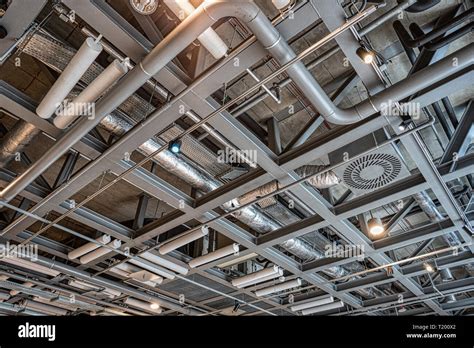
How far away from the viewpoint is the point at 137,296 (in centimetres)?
591

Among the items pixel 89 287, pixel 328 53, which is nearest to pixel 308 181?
pixel 328 53

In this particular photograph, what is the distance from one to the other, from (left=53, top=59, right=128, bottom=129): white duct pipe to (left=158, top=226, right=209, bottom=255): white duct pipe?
1.86 meters

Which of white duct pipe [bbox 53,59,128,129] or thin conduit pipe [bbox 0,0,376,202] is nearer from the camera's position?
thin conduit pipe [bbox 0,0,376,202]

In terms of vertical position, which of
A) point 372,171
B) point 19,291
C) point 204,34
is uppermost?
point 204,34

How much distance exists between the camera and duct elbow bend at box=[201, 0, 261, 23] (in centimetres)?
172

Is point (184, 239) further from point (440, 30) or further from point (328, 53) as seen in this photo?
point (440, 30)

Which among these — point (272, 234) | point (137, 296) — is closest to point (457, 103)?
point (272, 234)

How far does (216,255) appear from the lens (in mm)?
4293

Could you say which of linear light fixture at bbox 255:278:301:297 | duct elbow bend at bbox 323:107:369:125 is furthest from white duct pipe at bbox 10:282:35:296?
duct elbow bend at bbox 323:107:369:125

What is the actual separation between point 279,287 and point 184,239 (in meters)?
2.00

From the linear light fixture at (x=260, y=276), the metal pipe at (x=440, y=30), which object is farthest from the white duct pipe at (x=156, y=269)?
the metal pipe at (x=440, y=30)

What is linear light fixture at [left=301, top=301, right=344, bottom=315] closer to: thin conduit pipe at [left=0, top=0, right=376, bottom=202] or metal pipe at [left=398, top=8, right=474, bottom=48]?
thin conduit pipe at [left=0, top=0, right=376, bottom=202]

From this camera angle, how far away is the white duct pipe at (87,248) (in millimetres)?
4086
